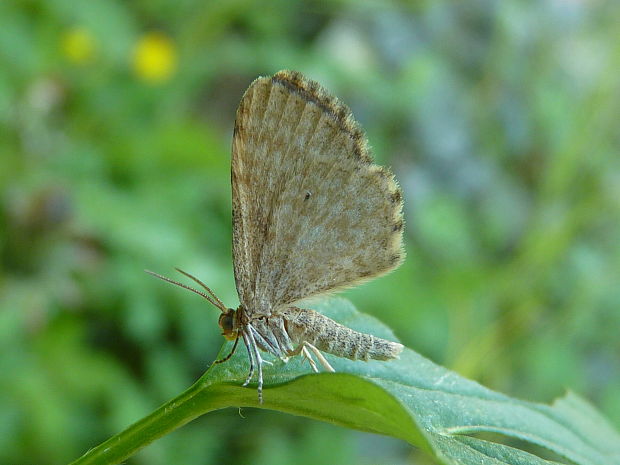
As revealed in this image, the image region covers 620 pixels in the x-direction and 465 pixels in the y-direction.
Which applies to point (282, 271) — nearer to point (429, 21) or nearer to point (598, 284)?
point (598, 284)

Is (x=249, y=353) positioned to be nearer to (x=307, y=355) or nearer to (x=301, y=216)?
(x=307, y=355)

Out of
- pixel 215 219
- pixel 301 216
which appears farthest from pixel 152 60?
pixel 301 216

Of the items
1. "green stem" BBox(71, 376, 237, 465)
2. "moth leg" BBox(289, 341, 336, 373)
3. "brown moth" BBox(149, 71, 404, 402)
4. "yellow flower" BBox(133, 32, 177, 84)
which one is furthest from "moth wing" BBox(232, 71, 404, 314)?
"yellow flower" BBox(133, 32, 177, 84)

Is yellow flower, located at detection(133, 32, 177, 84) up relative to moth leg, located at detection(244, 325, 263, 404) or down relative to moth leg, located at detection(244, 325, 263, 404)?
up

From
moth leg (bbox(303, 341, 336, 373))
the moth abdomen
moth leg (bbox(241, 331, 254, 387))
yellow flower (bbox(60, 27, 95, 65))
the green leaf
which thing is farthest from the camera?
yellow flower (bbox(60, 27, 95, 65))

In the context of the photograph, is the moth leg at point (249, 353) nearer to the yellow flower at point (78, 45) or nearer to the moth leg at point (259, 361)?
the moth leg at point (259, 361)

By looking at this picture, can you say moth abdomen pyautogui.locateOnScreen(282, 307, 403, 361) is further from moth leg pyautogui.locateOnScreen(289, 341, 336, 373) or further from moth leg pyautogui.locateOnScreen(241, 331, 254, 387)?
moth leg pyautogui.locateOnScreen(241, 331, 254, 387)

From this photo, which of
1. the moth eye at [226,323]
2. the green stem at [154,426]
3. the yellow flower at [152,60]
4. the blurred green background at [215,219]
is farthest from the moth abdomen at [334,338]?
the yellow flower at [152,60]
